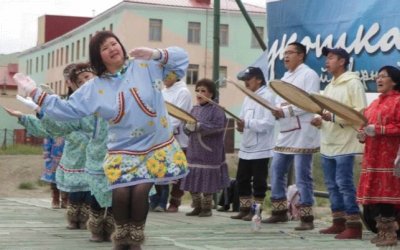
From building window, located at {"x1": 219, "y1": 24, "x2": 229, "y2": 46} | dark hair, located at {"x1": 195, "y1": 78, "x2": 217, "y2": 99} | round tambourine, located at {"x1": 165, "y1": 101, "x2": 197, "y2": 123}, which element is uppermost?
building window, located at {"x1": 219, "y1": 24, "x2": 229, "y2": 46}

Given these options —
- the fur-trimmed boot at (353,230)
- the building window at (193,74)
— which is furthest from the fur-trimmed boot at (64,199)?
the building window at (193,74)

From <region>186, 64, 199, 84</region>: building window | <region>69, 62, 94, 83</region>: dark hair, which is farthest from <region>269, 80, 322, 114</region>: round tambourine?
<region>186, 64, 199, 84</region>: building window

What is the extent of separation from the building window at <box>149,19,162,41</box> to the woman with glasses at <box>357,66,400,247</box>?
4423cm

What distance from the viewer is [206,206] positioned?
30.8ft

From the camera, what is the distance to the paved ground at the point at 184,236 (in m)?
6.53

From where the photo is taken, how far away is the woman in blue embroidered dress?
5559mm

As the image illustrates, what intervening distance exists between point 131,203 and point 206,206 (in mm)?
3830

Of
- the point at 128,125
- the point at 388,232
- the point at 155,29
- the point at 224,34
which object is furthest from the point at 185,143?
the point at 224,34

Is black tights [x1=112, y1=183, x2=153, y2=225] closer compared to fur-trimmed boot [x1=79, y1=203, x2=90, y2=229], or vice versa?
black tights [x1=112, y1=183, x2=153, y2=225]

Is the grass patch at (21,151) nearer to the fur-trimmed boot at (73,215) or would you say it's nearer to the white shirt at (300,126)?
the fur-trimmed boot at (73,215)

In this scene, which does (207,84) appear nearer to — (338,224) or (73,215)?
(73,215)

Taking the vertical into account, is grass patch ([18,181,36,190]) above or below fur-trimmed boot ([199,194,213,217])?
below

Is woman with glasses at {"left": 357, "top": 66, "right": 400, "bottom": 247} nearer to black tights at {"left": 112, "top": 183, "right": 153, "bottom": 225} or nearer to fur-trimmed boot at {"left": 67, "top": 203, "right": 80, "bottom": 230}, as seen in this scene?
black tights at {"left": 112, "top": 183, "right": 153, "bottom": 225}

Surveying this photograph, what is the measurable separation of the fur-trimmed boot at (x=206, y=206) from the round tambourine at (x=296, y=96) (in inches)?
92.2
